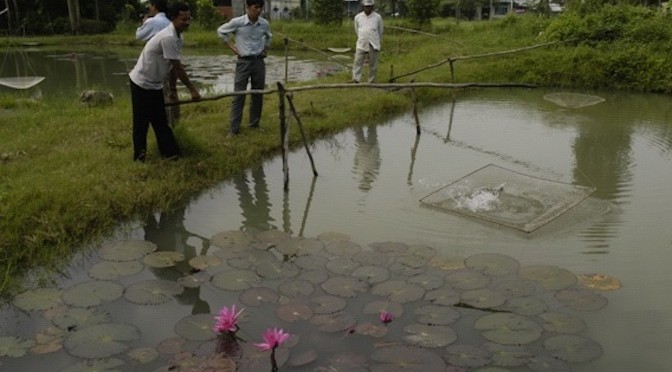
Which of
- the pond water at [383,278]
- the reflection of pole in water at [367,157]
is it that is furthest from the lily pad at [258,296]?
the reflection of pole in water at [367,157]

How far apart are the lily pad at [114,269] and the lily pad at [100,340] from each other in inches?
25.4

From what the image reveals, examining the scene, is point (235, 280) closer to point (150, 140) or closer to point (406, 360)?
point (406, 360)

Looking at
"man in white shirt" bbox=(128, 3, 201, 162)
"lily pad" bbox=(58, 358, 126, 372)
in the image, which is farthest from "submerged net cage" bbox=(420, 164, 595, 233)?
"lily pad" bbox=(58, 358, 126, 372)

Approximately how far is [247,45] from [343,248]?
10.5 feet

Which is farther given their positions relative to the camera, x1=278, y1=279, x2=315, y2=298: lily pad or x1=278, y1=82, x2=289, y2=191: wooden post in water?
x1=278, y1=82, x2=289, y2=191: wooden post in water

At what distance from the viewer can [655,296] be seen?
371cm

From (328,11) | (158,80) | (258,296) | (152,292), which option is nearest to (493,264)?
(258,296)

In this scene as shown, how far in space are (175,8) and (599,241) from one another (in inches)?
155

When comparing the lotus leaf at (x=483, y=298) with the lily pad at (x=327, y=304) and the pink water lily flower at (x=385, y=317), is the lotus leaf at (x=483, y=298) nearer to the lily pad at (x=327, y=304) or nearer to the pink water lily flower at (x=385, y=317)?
the pink water lily flower at (x=385, y=317)

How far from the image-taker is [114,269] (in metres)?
3.95

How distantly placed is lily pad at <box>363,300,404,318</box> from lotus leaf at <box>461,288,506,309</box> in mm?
420

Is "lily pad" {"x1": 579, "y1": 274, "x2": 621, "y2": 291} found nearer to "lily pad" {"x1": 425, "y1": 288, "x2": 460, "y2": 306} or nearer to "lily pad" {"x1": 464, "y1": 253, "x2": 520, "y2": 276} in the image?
"lily pad" {"x1": 464, "y1": 253, "x2": 520, "y2": 276}

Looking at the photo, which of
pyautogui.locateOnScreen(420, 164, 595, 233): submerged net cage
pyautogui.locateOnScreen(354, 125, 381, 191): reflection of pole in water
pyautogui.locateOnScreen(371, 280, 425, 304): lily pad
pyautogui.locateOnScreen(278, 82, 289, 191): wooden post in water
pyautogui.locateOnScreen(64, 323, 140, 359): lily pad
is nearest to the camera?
pyautogui.locateOnScreen(64, 323, 140, 359): lily pad

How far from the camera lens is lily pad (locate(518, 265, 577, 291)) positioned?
12.4ft
